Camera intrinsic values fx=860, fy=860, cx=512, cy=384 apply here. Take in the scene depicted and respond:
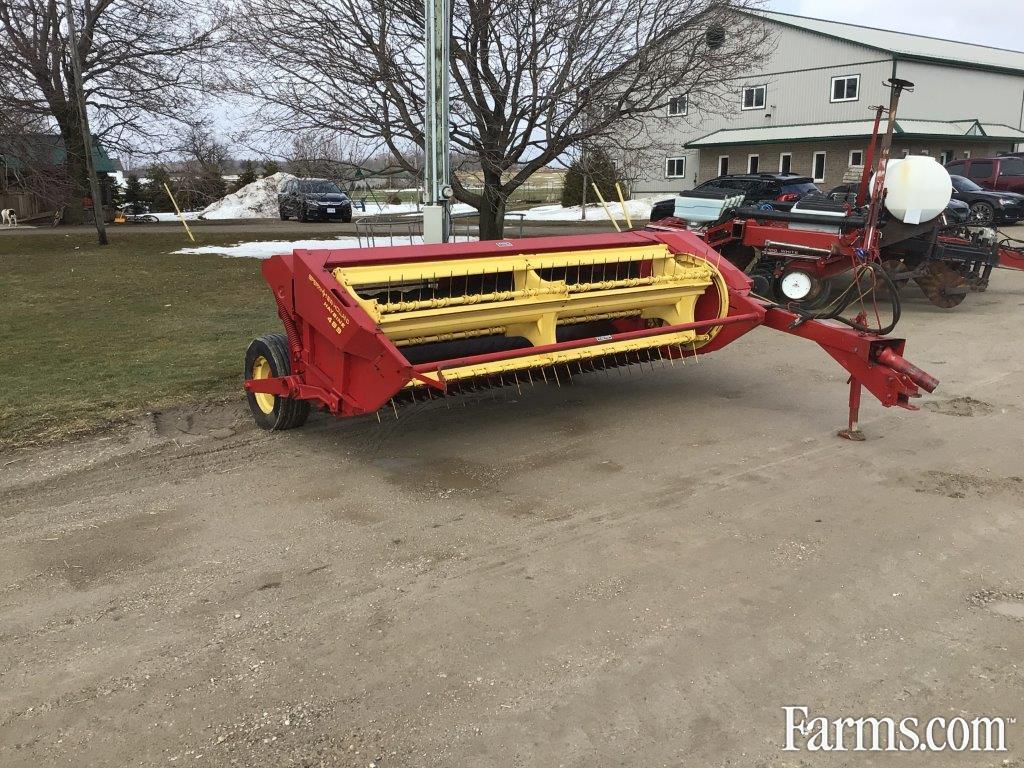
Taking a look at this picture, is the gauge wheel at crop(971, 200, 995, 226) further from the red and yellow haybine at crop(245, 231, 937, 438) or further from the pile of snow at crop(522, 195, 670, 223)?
the red and yellow haybine at crop(245, 231, 937, 438)

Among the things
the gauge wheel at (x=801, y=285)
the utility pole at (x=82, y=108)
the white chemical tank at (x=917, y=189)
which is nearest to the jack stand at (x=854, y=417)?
the white chemical tank at (x=917, y=189)

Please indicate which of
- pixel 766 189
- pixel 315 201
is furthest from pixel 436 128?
pixel 315 201

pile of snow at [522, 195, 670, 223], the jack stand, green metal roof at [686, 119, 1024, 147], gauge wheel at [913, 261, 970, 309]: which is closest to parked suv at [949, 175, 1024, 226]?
green metal roof at [686, 119, 1024, 147]

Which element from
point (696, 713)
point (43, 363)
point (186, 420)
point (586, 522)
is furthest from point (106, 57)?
point (696, 713)

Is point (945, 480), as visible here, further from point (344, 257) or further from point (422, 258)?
point (344, 257)

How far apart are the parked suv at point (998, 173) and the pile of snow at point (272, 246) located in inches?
649

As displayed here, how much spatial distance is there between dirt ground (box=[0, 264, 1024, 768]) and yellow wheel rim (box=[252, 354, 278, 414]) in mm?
186

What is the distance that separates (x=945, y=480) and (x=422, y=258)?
3.30 metres

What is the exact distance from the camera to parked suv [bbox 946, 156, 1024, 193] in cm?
2375

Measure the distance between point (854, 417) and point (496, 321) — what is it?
7.74ft

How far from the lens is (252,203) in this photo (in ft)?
105

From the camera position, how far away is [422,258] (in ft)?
17.6

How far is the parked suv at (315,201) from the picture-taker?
88.8 ft

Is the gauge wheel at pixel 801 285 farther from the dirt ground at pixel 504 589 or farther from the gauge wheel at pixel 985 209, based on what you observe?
the gauge wheel at pixel 985 209
